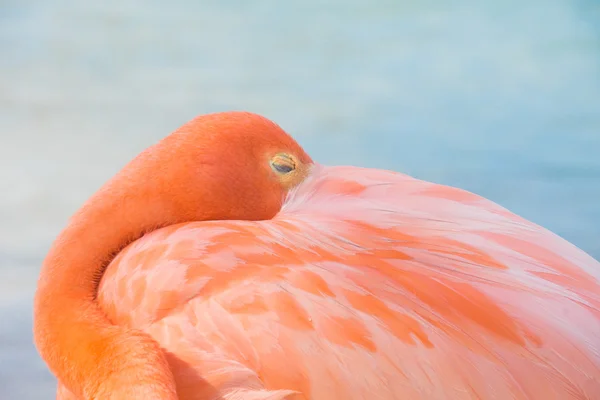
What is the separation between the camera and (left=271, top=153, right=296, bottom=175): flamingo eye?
120 centimetres

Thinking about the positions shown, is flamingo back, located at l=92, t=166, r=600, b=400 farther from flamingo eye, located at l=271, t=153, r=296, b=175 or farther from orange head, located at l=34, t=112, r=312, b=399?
flamingo eye, located at l=271, t=153, r=296, b=175

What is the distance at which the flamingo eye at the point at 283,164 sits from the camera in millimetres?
1195

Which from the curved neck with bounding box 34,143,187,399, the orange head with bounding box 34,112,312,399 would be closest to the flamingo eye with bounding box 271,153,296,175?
the orange head with bounding box 34,112,312,399

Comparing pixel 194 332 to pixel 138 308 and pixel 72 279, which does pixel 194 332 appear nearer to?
pixel 138 308

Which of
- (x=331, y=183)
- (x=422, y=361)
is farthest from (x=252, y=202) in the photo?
(x=422, y=361)

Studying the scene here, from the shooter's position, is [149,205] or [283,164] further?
[283,164]

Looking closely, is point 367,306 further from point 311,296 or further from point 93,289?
point 93,289

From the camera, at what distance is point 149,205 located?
1.08 meters

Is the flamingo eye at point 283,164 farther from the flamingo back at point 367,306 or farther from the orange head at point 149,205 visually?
the flamingo back at point 367,306

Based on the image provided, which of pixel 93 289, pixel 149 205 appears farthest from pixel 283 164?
pixel 93 289

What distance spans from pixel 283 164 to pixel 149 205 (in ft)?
0.83

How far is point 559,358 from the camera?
763mm

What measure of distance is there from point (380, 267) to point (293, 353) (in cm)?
18

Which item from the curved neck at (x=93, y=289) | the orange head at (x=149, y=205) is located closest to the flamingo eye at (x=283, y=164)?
the orange head at (x=149, y=205)
